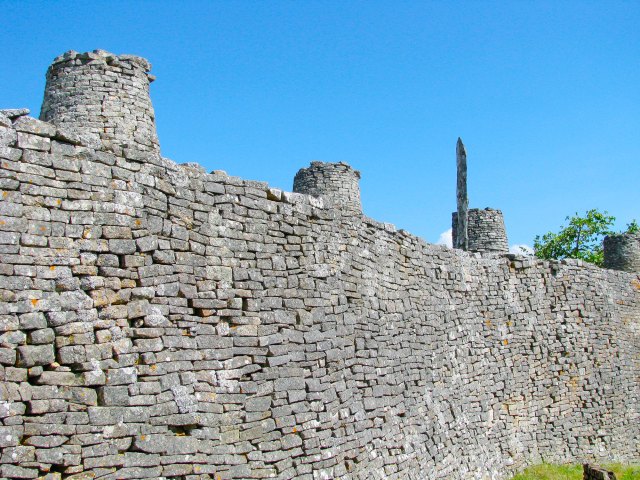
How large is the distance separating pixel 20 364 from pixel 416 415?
297 inches

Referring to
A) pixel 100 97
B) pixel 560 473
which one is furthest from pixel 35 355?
pixel 560 473

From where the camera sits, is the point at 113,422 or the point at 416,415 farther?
the point at 416,415

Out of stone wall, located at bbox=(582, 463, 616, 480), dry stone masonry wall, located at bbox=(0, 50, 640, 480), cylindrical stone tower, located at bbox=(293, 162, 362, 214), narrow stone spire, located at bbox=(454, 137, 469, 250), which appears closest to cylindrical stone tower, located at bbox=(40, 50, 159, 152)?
dry stone masonry wall, located at bbox=(0, 50, 640, 480)

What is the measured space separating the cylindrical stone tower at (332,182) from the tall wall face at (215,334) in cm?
259

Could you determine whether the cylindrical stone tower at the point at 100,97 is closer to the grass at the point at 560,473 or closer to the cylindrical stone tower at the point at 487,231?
the grass at the point at 560,473

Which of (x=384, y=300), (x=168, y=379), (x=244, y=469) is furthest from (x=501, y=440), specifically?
(x=168, y=379)

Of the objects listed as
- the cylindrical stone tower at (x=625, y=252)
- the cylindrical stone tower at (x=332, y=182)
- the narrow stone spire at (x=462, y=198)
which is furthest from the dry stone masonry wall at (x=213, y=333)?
the cylindrical stone tower at (x=625, y=252)

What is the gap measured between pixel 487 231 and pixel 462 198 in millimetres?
2119

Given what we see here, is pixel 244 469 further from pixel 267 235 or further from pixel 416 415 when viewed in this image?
pixel 416 415

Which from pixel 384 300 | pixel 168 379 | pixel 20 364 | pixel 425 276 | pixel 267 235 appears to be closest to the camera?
pixel 20 364

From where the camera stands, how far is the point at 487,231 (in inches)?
826

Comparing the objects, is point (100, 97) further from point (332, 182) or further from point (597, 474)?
point (597, 474)

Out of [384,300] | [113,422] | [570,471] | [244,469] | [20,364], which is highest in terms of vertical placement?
[384,300]

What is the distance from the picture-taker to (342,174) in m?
15.9
